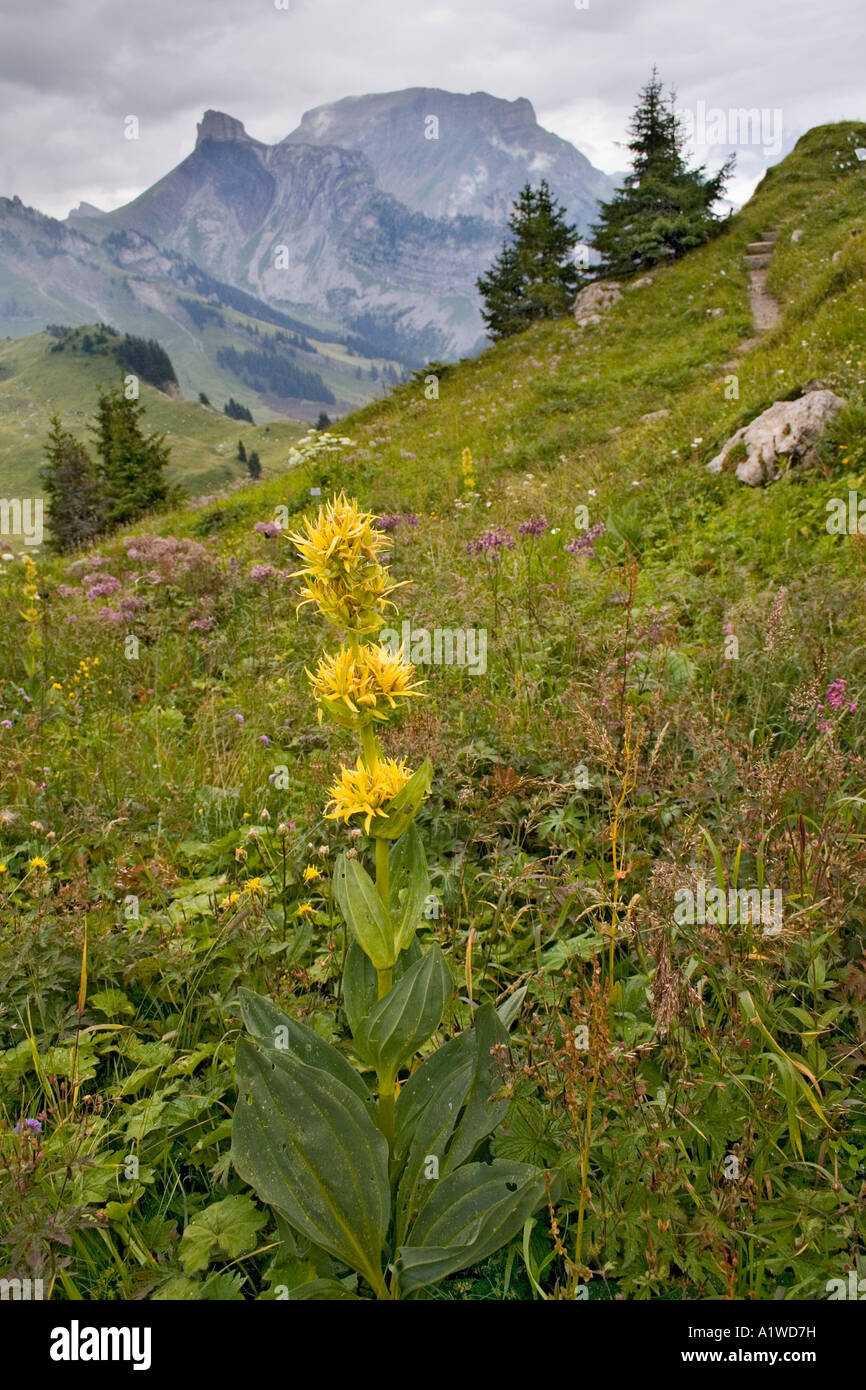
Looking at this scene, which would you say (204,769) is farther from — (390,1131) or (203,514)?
(203,514)

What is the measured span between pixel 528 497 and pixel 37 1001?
795 centimetres

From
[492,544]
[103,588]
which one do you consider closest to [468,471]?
[492,544]

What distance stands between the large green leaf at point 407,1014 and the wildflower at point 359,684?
0.63 metres

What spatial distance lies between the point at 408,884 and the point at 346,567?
2.91 ft

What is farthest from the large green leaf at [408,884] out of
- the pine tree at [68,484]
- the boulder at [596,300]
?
the pine tree at [68,484]

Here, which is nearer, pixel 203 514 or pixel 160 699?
pixel 160 699

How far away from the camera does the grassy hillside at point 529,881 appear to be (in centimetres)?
194

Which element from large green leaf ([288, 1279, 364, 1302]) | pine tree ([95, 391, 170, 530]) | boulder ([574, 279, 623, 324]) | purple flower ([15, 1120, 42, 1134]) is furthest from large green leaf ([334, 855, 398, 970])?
pine tree ([95, 391, 170, 530])

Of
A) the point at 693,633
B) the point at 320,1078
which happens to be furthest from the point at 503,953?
the point at 693,633

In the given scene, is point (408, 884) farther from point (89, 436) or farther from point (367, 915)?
point (89, 436)

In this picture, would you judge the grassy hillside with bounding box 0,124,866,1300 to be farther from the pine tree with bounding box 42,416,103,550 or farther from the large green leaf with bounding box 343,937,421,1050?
the pine tree with bounding box 42,416,103,550

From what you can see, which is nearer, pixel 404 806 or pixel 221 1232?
pixel 404 806

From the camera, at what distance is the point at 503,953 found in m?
2.85

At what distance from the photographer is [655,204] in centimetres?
2583
